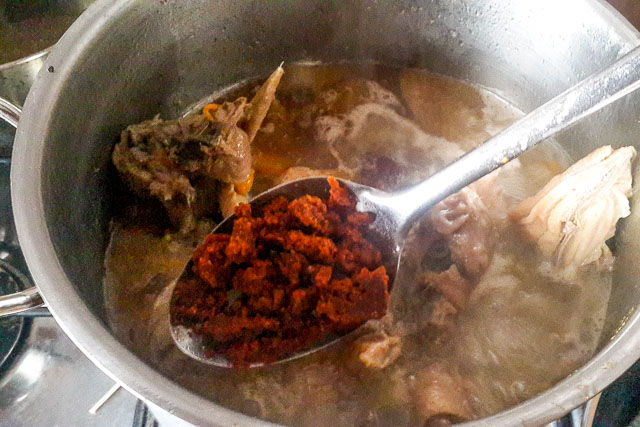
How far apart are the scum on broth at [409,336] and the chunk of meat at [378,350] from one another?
21mm

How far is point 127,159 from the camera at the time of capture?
1372 millimetres

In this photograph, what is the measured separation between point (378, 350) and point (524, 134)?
578 mm

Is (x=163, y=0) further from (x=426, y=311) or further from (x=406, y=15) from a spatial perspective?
(x=426, y=311)

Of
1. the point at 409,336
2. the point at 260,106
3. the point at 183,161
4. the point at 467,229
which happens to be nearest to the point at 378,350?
the point at 409,336

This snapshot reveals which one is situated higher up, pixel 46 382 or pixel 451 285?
pixel 451 285

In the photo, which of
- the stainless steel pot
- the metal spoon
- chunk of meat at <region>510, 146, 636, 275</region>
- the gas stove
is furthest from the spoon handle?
the gas stove

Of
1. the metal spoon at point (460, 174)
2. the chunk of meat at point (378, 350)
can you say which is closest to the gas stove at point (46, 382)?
the metal spoon at point (460, 174)

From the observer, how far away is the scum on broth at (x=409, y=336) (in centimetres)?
116

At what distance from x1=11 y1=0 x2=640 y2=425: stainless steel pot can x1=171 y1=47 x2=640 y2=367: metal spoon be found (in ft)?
0.99

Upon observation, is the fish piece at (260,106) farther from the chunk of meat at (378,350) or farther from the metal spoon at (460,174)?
the chunk of meat at (378,350)

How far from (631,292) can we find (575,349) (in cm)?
19

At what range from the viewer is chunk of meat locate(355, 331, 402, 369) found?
119 cm

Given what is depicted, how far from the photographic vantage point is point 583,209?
1296mm

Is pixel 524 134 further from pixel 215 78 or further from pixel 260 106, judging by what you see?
pixel 215 78
